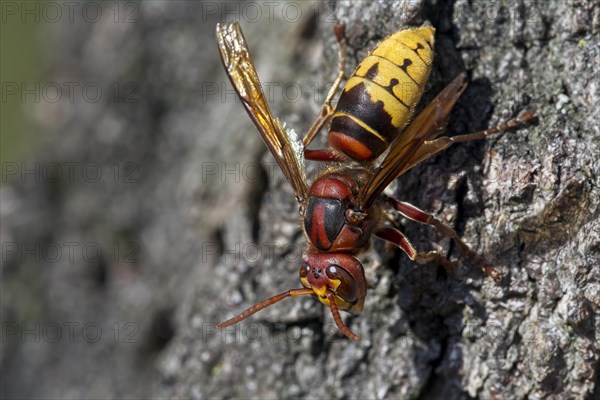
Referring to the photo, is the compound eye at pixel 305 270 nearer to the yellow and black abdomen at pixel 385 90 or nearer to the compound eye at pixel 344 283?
the compound eye at pixel 344 283

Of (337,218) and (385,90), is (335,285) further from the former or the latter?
(385,90)

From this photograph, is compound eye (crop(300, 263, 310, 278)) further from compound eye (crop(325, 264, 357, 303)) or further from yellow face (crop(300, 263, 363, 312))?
compound eye (crop(325, 264, 357, 303))

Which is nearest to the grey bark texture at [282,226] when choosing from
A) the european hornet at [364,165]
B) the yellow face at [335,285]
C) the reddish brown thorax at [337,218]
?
the european hornet at [364,165]

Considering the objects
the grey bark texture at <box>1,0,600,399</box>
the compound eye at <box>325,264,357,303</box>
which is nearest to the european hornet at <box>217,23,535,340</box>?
the compound eye at <box>325,264,357,303</box>

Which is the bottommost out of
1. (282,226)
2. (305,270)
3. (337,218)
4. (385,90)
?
(282,226)

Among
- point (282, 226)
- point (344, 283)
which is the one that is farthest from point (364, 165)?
point (344, 283)

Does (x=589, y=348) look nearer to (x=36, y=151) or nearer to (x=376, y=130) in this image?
(x=376, y=130)
